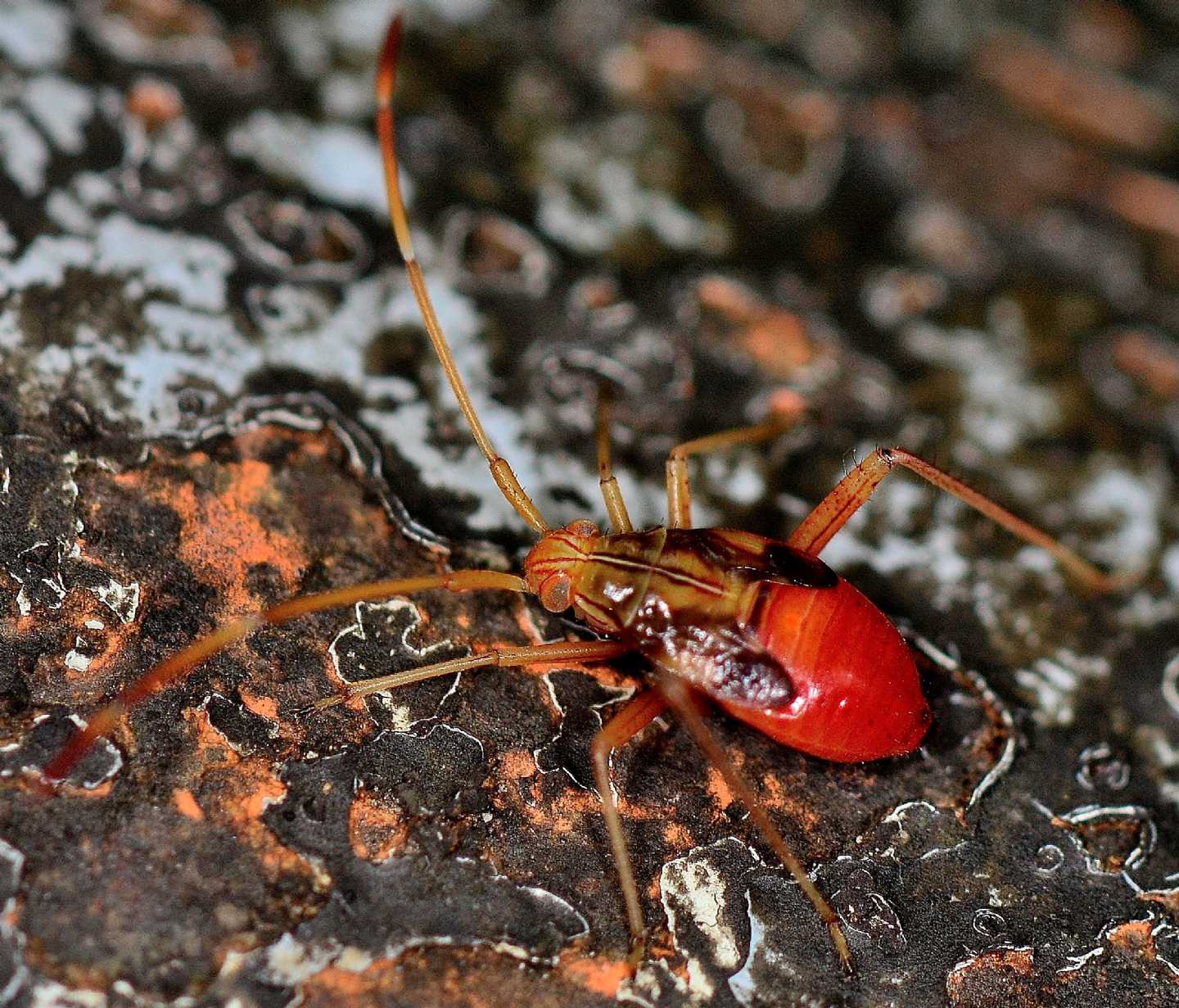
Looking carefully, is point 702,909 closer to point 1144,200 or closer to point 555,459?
point 555,459

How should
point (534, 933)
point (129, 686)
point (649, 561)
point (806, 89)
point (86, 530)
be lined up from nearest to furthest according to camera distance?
1. point (534, 933)
2. point (129, 686)
3. point (86, 530)
4. point (649, 561)
5. point (806, 89)

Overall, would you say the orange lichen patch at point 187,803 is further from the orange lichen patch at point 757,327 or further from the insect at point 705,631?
the orange lichen patch at point 757,327

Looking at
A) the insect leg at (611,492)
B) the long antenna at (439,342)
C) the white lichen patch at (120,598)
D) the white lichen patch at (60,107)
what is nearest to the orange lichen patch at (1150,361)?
the insect leg at (611,492)

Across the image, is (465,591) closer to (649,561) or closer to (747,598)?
(649,561)

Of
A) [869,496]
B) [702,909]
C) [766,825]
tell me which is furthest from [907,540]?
[702,909]

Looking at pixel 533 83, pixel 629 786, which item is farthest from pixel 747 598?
pixel 533 83

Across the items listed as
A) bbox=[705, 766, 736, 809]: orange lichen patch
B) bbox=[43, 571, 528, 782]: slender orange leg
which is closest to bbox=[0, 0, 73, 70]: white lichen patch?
bbox=[43, 571, 528, 782]: slender orange leg

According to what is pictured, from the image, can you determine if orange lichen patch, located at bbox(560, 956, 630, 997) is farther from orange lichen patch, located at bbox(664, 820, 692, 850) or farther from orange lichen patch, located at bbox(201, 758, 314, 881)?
orange lichen patch, located at bbox(201, 758, 314, 881)
